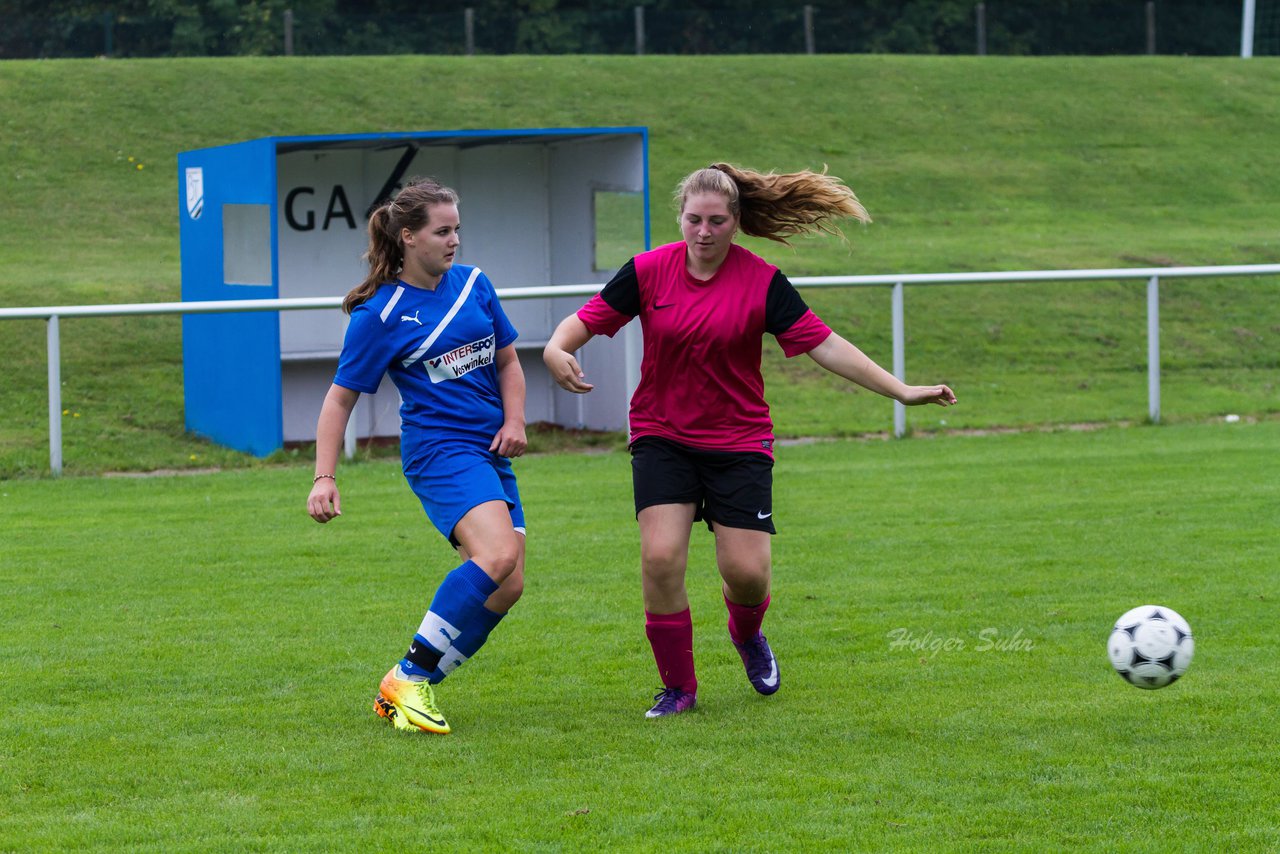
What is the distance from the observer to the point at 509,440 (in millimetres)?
5555

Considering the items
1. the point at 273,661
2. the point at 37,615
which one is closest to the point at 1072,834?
the point at 273,661

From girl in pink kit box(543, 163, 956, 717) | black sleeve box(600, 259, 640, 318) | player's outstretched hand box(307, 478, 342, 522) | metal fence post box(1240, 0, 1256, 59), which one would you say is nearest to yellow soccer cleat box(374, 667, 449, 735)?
player's outstretched hand box(307, 478, 342, 522)

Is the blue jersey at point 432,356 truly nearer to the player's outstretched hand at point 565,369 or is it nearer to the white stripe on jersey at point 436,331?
the white stripe on jersey at point 436,331

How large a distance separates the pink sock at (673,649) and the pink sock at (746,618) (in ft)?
0.72

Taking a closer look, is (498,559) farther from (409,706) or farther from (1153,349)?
(1153,349)

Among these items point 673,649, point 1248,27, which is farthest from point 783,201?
point 1248,27

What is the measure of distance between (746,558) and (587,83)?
2506 centimetres

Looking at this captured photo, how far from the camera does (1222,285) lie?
20672 millimetres

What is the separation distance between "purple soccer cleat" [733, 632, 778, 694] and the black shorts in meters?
0.47

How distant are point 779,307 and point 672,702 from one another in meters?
1.40

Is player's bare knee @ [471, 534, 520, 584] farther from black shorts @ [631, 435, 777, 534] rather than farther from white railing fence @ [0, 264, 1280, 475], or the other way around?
white railing fence @ [0, 264, 1280, 475]

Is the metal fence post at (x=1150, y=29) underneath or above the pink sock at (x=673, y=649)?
above

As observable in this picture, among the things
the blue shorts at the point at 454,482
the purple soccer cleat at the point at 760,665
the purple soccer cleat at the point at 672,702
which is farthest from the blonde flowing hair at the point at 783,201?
the purple soccer cleat at the point at 672,702

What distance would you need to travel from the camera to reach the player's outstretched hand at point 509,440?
5559 mm
